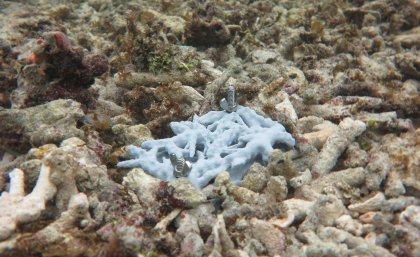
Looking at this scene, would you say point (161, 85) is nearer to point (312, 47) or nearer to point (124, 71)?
point (124, 71)

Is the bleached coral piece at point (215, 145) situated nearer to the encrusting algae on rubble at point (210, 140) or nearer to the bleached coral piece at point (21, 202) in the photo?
the encrusting algae on rubble at point (210, 140)

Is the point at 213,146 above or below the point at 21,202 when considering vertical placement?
below

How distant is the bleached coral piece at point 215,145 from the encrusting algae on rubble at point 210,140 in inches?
0.7

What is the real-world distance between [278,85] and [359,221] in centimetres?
213

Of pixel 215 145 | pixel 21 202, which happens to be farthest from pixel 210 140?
pixel 21 202

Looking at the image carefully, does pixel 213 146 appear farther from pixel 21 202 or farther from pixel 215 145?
pixel 21 202

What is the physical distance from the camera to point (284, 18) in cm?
659

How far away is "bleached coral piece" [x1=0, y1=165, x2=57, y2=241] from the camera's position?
7.91 ft

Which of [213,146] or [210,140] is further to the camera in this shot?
[210,140]

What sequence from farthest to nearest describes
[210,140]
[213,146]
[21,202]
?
[210,140]
[213,146]
[21,202]

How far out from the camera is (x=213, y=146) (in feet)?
11.7

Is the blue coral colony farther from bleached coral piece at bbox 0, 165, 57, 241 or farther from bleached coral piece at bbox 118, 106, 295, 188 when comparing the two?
bleached coral piece at bbox 0, 165, 57, 241

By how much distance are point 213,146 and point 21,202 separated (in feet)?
5.98

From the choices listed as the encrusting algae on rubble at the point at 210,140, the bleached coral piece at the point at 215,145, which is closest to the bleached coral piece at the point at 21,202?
the encrusting algae on rubble at the point at 210,140
